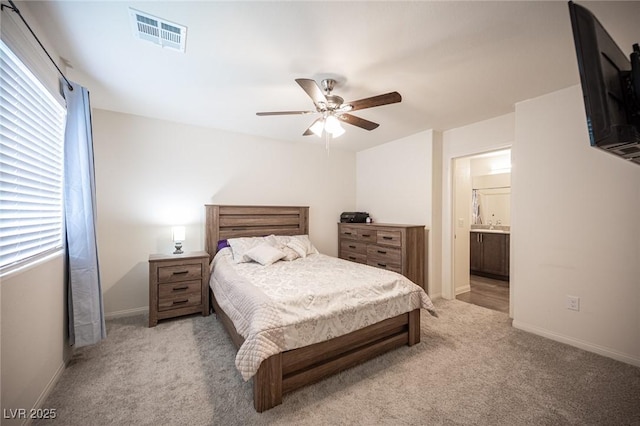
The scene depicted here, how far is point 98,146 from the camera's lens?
2936mm

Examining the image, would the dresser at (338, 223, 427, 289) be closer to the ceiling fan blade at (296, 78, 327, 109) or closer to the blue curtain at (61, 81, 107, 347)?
the ceiling fan blade at (296, 78, 327, 109)

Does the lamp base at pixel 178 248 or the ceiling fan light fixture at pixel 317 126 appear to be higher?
the ceiling fan light fixture at pixel 317 126

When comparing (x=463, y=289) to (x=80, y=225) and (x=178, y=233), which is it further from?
(x=80, y=225)

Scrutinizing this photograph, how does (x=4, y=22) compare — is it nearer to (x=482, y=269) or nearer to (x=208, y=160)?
(x=208, y=160)

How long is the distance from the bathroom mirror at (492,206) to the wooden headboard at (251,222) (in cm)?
388

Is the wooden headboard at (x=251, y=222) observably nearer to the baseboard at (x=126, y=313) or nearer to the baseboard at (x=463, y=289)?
the baseboard at (x=126, y=313)

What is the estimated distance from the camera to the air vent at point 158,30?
1553mm

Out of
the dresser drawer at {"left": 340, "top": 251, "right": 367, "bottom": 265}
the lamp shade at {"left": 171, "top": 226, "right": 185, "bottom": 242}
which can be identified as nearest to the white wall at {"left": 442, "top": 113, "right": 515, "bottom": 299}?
the dresser drawer at {"left": 340, "top": 251, "right": 367, "bottom": 265}

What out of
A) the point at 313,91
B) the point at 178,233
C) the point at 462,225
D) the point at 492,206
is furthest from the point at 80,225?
the point at 492,206

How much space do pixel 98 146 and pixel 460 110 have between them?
428 cm

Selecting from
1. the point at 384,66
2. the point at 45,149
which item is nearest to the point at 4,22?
the point at 45,149

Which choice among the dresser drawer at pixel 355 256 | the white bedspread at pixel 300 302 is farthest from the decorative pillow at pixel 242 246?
the dresser drawer at pixel 355 256

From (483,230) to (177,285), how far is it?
211 inches

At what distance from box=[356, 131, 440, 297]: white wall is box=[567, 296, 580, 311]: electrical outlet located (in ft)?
4.86
